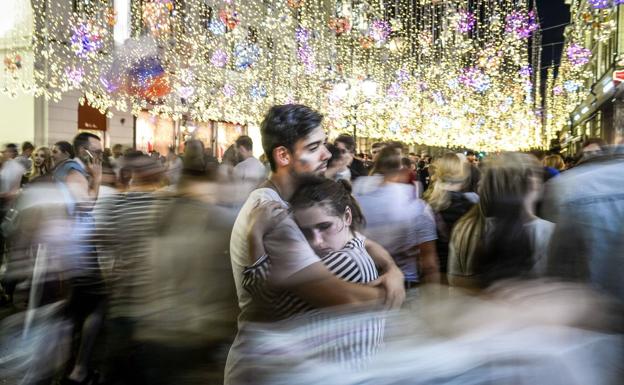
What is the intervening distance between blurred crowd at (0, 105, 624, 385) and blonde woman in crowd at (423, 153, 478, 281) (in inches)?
26.9

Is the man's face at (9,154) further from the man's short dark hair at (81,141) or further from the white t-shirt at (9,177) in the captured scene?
the man's short dark hair at (81,141)

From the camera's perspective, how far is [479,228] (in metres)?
3.96

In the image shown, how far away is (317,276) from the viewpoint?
7.13ft

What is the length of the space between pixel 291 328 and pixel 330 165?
5024mm

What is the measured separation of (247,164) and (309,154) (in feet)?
17.6

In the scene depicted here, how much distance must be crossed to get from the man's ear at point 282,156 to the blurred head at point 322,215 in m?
0.19

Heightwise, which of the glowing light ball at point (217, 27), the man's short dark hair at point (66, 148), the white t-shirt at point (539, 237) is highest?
the glowing light ball at point (217, 27)

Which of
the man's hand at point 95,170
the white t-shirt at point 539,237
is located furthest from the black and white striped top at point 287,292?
the man's hand at point 95,170

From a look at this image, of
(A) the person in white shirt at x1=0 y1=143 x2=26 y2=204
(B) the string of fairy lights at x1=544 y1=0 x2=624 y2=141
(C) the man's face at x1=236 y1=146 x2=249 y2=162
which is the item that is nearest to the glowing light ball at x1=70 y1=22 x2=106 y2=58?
(A) the person in white shirt at x1=0 y1=143 x2=26 y2=204

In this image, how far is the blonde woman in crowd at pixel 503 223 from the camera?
322 centimetres

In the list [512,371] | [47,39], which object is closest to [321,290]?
[512,371]

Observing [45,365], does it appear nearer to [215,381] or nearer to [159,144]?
[215,381]

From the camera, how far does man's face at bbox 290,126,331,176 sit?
2.75 metres

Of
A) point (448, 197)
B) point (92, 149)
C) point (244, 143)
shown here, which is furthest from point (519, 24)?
point (92, 149)
